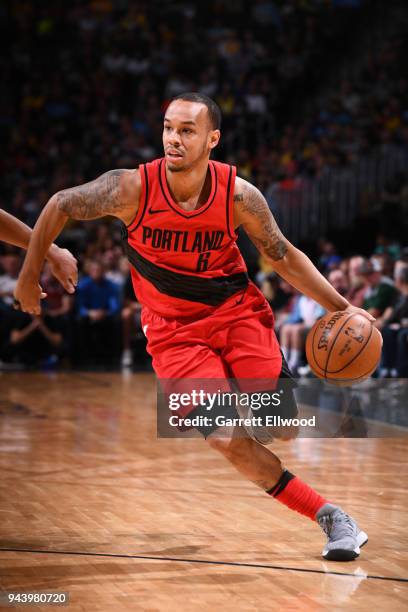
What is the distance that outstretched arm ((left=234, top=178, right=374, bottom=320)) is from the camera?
423 cm

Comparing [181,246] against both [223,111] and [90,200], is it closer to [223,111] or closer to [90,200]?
[90,200]

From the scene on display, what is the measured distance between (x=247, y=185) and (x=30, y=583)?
6.11ft

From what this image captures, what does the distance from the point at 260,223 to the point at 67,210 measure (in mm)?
830

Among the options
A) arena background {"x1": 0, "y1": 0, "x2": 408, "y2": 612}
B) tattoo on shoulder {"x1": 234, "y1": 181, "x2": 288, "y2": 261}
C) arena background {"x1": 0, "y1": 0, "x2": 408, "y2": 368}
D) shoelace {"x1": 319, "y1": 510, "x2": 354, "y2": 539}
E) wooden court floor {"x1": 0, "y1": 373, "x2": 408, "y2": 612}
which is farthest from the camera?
arena background {"x1": 0, "y1": 0, "x2": 408, "y2": 368}

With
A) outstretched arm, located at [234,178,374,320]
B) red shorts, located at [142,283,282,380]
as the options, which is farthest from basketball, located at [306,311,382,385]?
red shorts, located at [142,283,282,380]

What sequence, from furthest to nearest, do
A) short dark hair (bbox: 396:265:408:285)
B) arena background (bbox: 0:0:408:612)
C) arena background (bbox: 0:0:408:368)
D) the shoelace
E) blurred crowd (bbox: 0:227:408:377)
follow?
arena background (bbox: 0:0:408:368) → blurred crowd (bbox: 0:227:408:377) → short dark hair (bbox: 396:265:408:285) → the shoelace → arena background (bbox: 0:0:408:612)

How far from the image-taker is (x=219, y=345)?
424 centimetres

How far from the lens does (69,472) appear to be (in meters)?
6.02

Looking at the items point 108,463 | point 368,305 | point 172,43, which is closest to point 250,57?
point 172,43

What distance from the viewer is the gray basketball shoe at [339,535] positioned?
13.2 ft

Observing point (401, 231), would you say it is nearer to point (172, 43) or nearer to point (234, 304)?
point (172, 43)

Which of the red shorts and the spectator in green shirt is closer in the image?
the red shorts

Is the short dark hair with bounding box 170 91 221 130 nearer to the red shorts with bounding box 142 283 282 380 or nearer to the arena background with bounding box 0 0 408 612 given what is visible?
the red shorts with bounding box 142 283 282 380
